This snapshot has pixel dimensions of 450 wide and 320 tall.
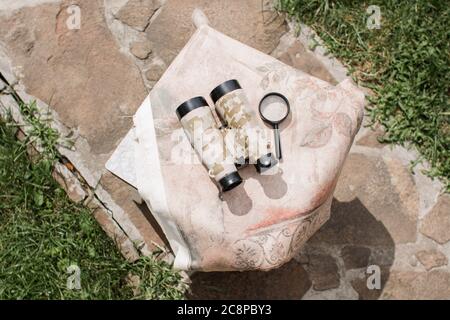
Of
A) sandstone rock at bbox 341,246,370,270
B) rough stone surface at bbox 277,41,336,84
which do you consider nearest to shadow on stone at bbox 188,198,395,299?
sandstone rock at bbox 341,246,370,270

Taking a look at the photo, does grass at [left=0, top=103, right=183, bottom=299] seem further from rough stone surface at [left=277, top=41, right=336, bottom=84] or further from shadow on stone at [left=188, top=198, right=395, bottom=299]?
→ rough stone surface at [left=277, top=41, right=336, bottom=84]

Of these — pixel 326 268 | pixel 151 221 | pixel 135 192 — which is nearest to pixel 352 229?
pixel 326 268

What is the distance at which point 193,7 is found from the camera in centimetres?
414

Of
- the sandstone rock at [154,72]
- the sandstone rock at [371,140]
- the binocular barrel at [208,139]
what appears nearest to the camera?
the binocular barrel at [208,139]

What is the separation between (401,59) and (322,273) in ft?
4.91

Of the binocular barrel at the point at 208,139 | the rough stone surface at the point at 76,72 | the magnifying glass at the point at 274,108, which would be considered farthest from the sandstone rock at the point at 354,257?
the rough stone surface at the point at 76,72

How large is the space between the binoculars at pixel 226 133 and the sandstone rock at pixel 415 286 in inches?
61.6

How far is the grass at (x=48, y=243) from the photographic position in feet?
12.6

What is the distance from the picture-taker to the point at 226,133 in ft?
9.77

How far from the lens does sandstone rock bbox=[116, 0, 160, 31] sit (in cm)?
410
